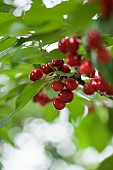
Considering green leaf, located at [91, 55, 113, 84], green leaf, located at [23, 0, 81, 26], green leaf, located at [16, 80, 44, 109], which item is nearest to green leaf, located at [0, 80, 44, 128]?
green leaf, located at [16, 80, 44, 109]

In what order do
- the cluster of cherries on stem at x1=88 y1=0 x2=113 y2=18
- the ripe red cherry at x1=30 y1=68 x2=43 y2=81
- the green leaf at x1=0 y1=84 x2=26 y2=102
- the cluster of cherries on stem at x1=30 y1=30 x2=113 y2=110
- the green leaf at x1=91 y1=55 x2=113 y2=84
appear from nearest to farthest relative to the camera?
the cluster of cherries on stem at x1=88 y1=0 x2=113 y2=18 → the green leaf at x1=91 y1=55 x2=113 y2=84 → the cluster of cherries on stem at x1=30 y1=30 x2=113 y2=110 → the ripe red cherry at x1=30 y1=68 x2=43 y2=81 → the green leaf at x1=0 y1=84 x2=26 y2=102

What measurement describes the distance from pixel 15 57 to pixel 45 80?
10.6 inches

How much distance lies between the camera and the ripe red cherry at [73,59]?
625mm

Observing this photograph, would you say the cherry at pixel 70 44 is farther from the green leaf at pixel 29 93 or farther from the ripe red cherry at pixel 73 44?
the green leaf at pixel 29 93

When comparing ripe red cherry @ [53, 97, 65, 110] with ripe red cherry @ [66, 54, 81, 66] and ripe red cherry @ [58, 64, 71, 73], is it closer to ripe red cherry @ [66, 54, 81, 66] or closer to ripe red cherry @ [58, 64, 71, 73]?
ripe red cherry @ [58, 64, 71, 73]

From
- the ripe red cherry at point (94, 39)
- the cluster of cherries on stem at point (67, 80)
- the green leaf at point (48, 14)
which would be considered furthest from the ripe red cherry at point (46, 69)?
the ripe red cherry at point (94, 39)

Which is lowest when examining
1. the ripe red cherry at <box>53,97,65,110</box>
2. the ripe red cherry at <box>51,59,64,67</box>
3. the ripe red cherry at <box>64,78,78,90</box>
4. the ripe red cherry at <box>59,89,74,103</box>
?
the ripe red cherry at <box>53,97,65,110</box>

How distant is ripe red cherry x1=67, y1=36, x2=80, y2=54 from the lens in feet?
2.03

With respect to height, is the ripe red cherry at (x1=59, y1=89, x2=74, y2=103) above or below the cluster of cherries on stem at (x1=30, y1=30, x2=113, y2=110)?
below

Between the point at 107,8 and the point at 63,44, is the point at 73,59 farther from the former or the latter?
the point at 107,8

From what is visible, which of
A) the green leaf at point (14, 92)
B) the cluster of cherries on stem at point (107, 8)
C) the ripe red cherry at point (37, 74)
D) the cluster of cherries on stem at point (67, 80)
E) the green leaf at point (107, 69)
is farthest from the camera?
the green leaf at point (14, 92)

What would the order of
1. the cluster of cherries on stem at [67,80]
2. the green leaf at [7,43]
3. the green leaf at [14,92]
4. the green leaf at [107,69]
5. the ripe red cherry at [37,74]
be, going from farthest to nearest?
the green leaf at [14,92], the ripe red cherry at [37,74], the green leaf at [7,43], the cluster of cherries on stem at [67,80], the green leaf at [107,69]

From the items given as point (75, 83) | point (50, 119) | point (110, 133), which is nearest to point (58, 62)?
point (75, 83)

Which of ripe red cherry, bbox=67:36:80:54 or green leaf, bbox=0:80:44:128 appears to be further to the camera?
green leaf, bbox=0:80:44:128
